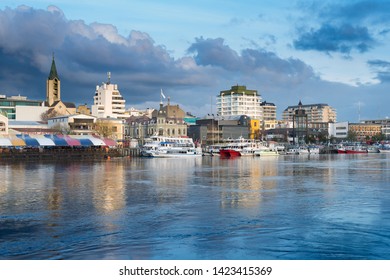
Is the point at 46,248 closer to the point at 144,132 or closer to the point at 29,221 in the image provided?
the point at 29,221

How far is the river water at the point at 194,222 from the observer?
16.5m

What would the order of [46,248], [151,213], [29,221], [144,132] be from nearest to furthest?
1. [46,248]
2. [29,221]
3. [151,213]
4. [144,132]

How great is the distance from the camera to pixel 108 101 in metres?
157

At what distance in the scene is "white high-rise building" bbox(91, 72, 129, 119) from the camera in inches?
6137

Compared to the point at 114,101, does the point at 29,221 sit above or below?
below

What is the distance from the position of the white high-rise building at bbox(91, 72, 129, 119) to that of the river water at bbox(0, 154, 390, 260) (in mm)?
121560

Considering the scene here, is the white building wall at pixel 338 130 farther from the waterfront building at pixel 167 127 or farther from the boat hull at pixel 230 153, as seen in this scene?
the boat hull at pixel 230 153

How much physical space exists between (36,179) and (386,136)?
592 ft

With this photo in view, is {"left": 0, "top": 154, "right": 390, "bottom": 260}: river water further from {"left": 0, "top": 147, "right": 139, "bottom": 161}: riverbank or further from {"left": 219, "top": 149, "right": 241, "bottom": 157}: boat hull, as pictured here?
{"left": 219, "top": 149, "right": 241, "bottom": 157}: boat hull

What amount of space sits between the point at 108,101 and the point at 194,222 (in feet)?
455

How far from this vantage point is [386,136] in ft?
655

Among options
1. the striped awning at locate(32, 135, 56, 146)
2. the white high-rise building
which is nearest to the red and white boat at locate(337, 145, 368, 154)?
the white high-rise building
